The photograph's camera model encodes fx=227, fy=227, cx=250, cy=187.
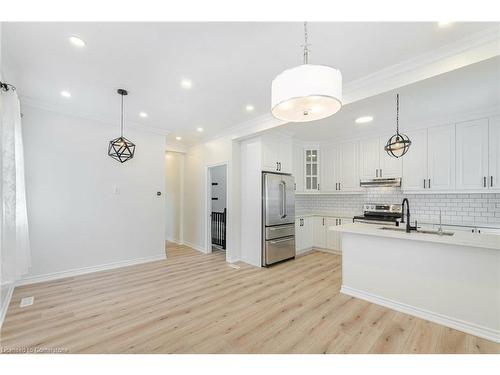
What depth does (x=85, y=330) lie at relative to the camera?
7.42 feet

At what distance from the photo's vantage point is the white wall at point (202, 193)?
4801mm

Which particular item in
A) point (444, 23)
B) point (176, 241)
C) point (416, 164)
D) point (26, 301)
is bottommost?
point (176, 241)

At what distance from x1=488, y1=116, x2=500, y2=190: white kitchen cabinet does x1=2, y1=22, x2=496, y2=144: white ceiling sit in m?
2.58

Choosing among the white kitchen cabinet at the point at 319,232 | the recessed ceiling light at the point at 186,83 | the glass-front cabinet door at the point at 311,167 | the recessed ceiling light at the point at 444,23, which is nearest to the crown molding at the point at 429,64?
the recessed ceiling light at the point at 444,23

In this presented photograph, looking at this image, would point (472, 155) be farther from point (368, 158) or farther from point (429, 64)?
point (429, 64)

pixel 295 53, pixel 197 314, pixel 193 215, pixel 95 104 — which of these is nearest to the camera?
pixel 295 53

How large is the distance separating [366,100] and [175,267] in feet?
13.6

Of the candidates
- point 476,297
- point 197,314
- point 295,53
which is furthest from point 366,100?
point 197,314

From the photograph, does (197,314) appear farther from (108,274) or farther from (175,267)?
(108,274)

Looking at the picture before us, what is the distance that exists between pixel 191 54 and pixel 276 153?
110 inches

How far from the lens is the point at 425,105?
3443 mm

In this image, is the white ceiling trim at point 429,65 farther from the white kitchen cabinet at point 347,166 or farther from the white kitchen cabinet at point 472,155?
the white kitchen cabinet at point 347,166

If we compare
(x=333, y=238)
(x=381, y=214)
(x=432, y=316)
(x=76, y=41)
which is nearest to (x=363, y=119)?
(x=381, y=214)

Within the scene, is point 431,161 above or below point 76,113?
below
